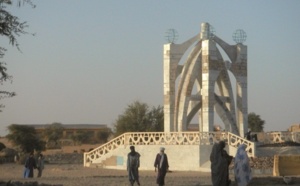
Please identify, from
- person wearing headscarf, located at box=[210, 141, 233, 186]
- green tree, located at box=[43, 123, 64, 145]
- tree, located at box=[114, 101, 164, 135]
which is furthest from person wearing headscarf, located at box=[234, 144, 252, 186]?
green tree, located at box=[43, 123, 64, 145]

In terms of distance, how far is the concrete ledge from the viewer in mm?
20297

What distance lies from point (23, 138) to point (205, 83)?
99.8ft

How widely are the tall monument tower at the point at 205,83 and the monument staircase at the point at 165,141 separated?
136 inches

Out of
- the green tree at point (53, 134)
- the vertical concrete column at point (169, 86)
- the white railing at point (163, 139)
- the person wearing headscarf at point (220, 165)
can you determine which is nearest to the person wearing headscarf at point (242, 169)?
the person wearing headscarf at point (220, 165)

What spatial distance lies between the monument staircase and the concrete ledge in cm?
1213

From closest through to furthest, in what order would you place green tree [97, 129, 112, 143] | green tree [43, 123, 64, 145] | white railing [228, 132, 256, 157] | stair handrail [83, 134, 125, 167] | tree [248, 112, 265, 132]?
white railing [228, 132, 256, 157], stair handrail [83, 134, 125, 167], tree [248, 112, 265, 132], green tree [43, 123, 64, 145], green tree [97, 129, 112, 143]

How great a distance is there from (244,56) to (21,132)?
30779 millimetres

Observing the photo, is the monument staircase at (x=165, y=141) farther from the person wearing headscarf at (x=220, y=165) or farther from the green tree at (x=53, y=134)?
the green tree at (x=53, y=134)

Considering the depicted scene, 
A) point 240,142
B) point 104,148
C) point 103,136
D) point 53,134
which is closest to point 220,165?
point 240,142

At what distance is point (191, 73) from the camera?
133ft

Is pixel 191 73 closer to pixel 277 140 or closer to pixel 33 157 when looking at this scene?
pixel 277 140

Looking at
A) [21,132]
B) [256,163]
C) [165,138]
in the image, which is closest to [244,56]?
[165,138]

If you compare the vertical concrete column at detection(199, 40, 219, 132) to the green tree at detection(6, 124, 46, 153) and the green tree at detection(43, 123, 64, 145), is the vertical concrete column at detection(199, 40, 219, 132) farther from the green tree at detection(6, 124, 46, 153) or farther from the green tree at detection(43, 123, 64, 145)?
the green tree at detection(43, 123, 64, 145)

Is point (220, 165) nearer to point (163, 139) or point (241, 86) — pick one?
point (163, 139)
